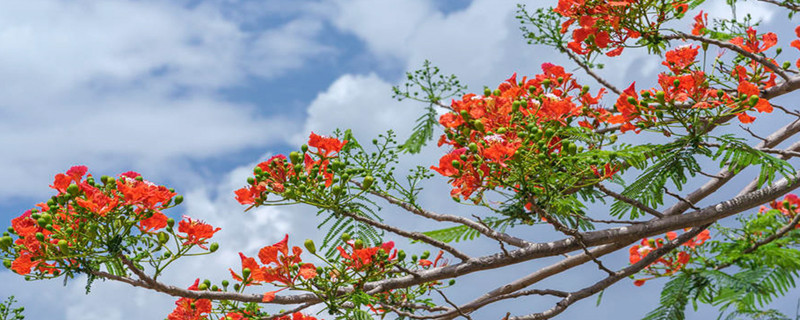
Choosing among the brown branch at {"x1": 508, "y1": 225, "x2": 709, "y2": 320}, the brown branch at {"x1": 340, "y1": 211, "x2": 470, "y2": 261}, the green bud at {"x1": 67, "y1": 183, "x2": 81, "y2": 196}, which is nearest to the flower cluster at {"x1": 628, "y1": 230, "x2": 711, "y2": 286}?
the brown branch at {"x1": 508, "y1": 225, "x2": 709, "y2": 320}

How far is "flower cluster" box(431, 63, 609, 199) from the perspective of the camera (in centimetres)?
245

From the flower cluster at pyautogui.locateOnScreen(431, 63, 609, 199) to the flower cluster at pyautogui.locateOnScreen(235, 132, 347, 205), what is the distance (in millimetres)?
447

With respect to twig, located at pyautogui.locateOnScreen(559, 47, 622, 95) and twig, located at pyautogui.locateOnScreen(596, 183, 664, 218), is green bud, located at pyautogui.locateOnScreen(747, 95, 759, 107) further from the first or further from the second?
twig, located at pyautogui.locateOnScreen(559, 47, 622, 95)

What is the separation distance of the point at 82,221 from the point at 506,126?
1605mm

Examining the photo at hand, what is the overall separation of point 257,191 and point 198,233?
31 centimetres

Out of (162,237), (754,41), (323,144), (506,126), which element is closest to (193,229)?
(162,237)

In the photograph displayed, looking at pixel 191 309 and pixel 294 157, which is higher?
pixel 294 157

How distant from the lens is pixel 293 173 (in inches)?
105

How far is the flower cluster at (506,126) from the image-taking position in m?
2.45

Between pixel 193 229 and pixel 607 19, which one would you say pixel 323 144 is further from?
pixel 607 19

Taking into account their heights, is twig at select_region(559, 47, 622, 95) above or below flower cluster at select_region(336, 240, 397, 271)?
above

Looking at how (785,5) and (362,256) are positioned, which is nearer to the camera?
(362,256)

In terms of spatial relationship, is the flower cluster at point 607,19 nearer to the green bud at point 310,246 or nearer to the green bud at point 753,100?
the green bud at point 753,100

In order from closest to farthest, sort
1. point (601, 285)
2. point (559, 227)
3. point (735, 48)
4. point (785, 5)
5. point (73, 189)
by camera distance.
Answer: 1. point (73, 189)
2. point (559, 227)
3. point (735, 48)
4. point (601, 285)
5. point (785, 5)
